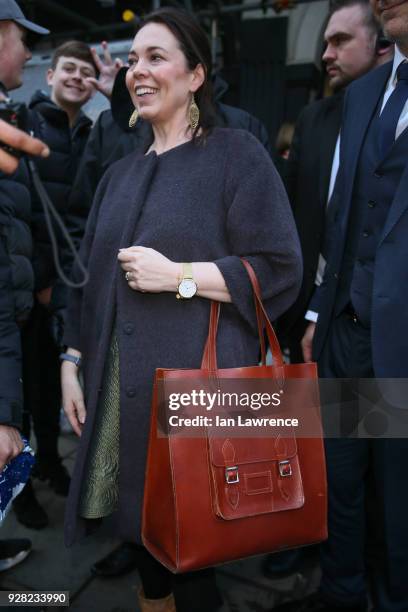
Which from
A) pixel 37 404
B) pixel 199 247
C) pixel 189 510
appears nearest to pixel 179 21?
pixel 199 247

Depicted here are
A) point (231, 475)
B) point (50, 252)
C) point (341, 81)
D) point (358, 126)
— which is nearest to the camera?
point (231, 475)

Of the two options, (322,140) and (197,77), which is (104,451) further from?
(322,140)

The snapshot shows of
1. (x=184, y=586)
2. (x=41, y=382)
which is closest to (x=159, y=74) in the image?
(x=184, y=586)

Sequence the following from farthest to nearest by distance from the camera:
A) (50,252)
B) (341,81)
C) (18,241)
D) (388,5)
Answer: (50,252)
(341,81)
(18,241)
(388,5)

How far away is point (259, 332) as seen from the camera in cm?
149

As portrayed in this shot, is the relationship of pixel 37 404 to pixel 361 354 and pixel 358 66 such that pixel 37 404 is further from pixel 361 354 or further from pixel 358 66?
pixel 358 66

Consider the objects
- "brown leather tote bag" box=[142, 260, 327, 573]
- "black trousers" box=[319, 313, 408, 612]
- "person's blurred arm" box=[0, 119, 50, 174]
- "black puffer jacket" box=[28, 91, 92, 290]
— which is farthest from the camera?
"black puffer jacket" box=[28, 91, 92, 290]

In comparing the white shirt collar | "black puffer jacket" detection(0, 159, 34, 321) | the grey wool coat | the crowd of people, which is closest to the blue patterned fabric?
the crowd of people

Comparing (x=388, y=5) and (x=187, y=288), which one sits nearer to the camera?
(x=187, y=288)

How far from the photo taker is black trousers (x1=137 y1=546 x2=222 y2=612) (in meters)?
1.64

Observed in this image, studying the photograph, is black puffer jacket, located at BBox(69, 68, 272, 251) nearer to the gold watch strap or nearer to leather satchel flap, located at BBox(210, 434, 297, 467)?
the gold watch strap

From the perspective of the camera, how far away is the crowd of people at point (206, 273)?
1.53 meters

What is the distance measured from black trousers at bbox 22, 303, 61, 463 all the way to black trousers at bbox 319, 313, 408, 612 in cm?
164

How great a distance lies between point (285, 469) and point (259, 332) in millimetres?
383
